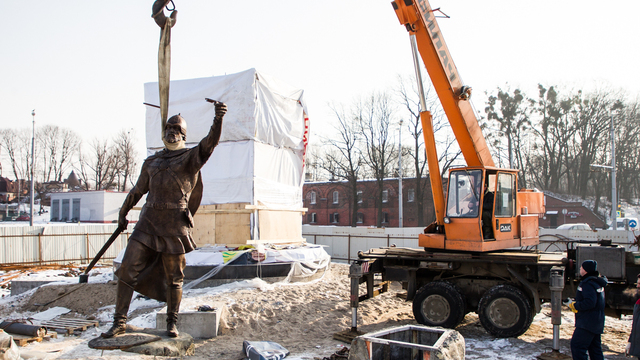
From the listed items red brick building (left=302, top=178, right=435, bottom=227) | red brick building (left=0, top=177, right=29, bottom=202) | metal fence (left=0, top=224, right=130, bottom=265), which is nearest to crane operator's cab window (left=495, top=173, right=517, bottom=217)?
metal fence (left=0, top=224, right=130, bottom=265)

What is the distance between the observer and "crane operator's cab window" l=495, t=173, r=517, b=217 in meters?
9.66

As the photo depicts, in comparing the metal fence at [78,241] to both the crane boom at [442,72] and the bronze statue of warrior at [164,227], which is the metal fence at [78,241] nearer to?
the crane boom at [442,72]

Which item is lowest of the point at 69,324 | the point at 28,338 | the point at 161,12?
the point at 69,324

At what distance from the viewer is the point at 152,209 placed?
5668mm

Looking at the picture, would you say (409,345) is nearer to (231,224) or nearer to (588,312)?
(588,312)

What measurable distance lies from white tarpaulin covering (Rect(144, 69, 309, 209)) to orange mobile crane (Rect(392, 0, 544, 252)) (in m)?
6.36

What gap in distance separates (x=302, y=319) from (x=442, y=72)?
6.26 m

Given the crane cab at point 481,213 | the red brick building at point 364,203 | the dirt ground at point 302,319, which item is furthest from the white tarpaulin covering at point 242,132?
the red brick building at point 364,203

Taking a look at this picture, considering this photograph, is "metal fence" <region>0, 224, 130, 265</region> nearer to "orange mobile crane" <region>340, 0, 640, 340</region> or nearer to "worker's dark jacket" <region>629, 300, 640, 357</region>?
"orange mobile crane" <region>340, 0, 640, 340</region>

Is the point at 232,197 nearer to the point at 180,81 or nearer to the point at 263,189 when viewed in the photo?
the point at 263,189

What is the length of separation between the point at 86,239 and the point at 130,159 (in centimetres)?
3988

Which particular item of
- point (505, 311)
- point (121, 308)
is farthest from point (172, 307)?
point (505, 311)

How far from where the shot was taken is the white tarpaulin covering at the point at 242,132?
49.5 feet

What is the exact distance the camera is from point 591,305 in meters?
6.16
